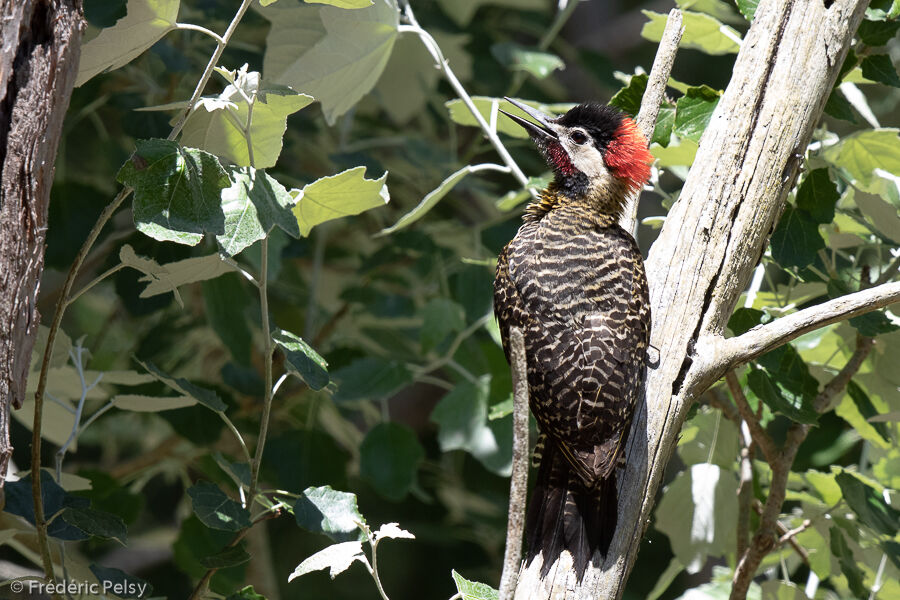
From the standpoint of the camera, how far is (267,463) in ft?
8.55

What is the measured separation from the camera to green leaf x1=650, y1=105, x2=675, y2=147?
2.07 m

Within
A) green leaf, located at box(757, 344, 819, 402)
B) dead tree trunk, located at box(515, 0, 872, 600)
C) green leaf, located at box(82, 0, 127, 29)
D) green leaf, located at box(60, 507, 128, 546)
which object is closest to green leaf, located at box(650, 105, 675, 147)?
dead tree trunk, located at box(515, 0, 872, 600)

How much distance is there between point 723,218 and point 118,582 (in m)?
1.38

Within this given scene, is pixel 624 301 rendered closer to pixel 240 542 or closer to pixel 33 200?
pixel 240 542

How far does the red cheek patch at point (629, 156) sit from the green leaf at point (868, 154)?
1.43ft

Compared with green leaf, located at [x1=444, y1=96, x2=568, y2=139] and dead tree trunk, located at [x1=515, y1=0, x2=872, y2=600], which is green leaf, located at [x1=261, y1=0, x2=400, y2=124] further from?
dead tree trunk, located at [x1=515, y1=0, x2=872, y2=600]

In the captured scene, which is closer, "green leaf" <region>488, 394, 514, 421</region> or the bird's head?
"green leaf" <region>488, 394, 514, 421</region>

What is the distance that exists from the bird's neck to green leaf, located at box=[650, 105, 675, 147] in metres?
0.26

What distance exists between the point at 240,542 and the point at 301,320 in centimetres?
195

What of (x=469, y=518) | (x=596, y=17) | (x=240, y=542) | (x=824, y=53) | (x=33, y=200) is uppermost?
(x=824, y=53)

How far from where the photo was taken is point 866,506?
1955mm

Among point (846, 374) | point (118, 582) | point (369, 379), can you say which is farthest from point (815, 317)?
point (118, 582)

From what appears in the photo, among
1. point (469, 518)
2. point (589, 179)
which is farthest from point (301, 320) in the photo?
point (589, 179)

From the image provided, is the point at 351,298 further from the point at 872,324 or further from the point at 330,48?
the point at 872,324
